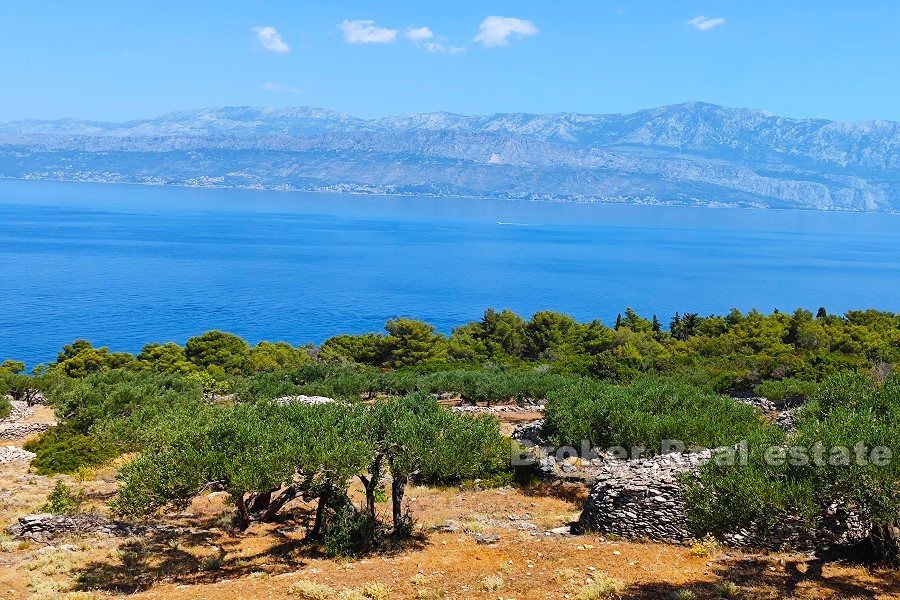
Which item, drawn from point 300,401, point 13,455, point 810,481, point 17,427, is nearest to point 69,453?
point 13,455

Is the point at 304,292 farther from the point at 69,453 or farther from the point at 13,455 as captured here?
the point at 69,453

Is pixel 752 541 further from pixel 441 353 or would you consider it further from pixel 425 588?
pixel 441 353

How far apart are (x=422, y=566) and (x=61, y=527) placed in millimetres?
10955

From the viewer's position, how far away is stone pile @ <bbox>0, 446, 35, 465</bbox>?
33.2m

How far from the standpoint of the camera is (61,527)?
20.2 m

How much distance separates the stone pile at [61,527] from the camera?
1992 centimetres

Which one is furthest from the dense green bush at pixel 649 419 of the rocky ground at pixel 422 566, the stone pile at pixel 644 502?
the rocky ground at pixel 422 566

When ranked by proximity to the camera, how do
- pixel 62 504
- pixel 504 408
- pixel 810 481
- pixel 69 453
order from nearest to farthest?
pixel 810 481
pixel 62 504
pixel 69 453
pixel 504 408

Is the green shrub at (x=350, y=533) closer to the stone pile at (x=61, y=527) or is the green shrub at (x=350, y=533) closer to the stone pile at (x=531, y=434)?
the stone pile at (x=61, y=527)

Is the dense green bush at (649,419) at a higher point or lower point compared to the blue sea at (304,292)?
higher

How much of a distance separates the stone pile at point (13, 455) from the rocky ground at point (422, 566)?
12.0 metres

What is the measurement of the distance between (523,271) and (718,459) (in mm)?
170425

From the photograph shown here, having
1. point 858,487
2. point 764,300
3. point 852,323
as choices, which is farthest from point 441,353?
point 764,300

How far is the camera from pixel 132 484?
17.9 metres
